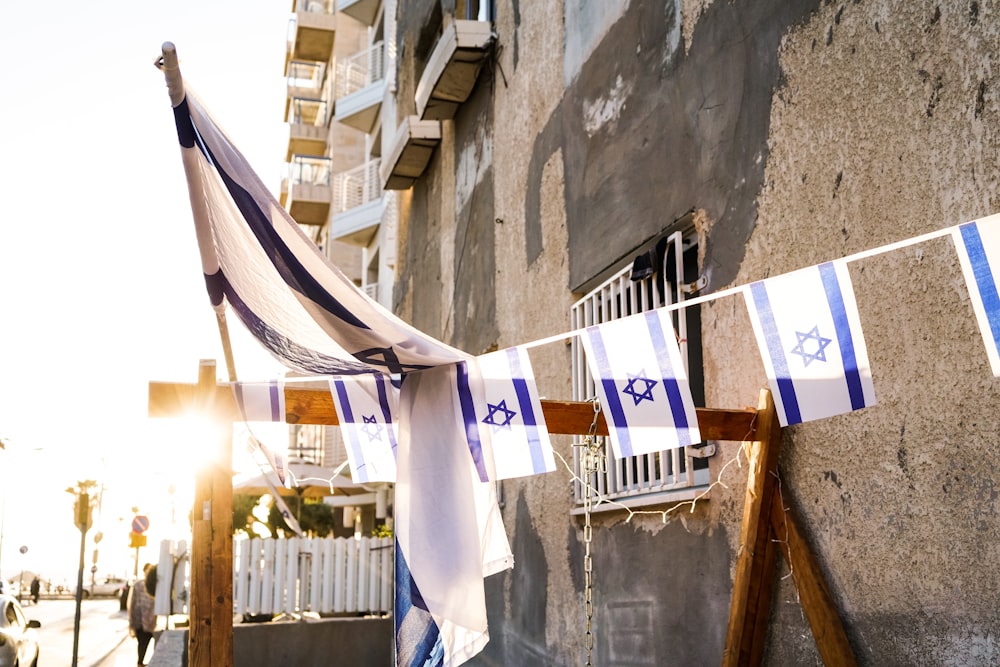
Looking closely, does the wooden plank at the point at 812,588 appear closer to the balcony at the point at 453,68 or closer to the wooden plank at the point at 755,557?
the wooden plank at the point at 755,557

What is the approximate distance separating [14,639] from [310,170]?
2521cm

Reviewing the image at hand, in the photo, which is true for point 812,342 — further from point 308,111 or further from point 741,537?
point 308,111

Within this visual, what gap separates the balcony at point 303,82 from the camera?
4231cm

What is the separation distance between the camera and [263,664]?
41.2ft

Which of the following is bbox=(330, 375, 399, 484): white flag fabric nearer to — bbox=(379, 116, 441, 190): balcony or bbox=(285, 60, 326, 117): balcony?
bbox=(379, 116, 441, 190): balcony

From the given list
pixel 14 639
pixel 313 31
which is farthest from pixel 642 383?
pixel 313 31

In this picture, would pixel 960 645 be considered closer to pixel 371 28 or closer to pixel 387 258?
pixel 387 258

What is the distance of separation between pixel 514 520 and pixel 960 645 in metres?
6.18

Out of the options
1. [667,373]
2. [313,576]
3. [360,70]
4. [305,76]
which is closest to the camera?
[667,373]

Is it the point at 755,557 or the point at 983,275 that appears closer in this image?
the point at 983,275

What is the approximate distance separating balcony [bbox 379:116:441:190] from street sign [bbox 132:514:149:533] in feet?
72.5

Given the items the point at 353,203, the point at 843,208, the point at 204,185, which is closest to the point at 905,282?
the point at 843,208

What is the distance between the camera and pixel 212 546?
4617 millimetres

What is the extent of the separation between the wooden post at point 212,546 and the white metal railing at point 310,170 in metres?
30.0
